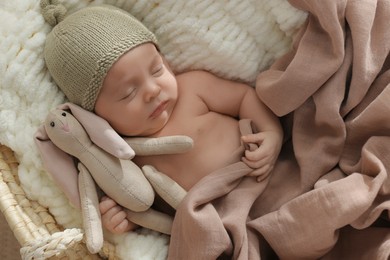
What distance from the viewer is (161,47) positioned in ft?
3.55

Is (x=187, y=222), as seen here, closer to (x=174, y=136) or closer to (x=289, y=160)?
(x=174, y=136)

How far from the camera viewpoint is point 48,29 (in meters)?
1.05

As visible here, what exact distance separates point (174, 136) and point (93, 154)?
15cm

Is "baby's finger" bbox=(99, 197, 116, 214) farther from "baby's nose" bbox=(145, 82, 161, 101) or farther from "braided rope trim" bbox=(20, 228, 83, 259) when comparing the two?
"baby's nose" bbox=(145, 82, 161, 101)

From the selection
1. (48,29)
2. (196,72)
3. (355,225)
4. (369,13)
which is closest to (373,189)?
(355,225)

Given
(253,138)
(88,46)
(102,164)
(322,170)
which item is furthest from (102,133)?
(322,170)

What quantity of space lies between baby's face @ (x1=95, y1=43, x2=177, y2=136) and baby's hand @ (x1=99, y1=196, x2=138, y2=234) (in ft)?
0.47

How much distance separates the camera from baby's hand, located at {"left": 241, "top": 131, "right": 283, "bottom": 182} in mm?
975

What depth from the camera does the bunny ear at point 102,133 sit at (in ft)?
3.03

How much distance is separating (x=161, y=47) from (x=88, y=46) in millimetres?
183

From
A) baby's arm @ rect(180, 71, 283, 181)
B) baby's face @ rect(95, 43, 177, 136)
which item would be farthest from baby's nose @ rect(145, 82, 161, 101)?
baby's arm @ rect(180, 71, 283, 181)

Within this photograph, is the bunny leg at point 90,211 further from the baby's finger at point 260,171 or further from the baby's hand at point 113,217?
the baby's finger at point 260,171

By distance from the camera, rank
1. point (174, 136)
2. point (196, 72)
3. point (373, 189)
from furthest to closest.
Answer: point (196, 72)
point (174, 136)
point (373, 189)

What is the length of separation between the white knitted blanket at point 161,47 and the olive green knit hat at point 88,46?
0.05 m
